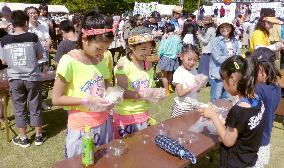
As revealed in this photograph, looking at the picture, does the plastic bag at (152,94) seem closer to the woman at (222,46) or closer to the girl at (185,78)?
the girl at (185,78)

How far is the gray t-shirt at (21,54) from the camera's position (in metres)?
4.36

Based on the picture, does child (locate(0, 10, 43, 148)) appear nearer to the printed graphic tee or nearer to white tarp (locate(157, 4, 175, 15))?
Result: the printed graphic tee

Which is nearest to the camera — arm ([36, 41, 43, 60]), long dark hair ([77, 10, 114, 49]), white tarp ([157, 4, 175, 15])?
long dark hair ([77, 10, 114, 49])

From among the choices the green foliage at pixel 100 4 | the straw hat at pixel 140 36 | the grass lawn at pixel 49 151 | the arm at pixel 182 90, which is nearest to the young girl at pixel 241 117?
the straw hat at pixel 140 36

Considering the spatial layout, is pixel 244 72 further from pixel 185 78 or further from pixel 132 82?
pixel 185 78

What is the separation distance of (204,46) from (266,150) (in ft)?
17.5

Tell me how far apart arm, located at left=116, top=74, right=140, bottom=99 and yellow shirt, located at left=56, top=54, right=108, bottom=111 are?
13.5 inches

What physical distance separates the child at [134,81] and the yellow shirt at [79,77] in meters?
0.37

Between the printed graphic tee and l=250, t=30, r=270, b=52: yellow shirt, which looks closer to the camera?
the printed graphic tee

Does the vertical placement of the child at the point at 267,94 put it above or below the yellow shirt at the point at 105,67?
below

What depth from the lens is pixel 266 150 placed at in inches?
120

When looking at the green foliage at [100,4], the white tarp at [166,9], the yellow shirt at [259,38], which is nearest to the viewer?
the yellow shirt at [259,38]

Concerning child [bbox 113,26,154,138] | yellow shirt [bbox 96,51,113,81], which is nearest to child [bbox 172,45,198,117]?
child [bbox 113,26,154,138]

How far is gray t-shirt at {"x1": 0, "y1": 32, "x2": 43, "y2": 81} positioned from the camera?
4.36 meters
